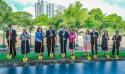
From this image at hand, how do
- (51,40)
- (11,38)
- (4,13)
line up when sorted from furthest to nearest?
(4,13)
(51,40)
(11,38)

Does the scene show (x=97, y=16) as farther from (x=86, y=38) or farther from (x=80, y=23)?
(x=86, y=38)

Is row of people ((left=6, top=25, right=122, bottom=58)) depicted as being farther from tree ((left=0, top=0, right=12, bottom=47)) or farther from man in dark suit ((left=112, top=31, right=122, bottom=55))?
tree ((left=0, top=0, right=12, bottom=47))

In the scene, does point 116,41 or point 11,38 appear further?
point 116,41

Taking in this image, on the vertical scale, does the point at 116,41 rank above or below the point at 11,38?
below

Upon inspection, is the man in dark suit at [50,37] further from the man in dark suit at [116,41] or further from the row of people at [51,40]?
the man in dark suit at [116,41]

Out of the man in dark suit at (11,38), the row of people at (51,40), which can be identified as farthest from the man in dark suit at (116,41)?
the man in dark suit at (11,38)

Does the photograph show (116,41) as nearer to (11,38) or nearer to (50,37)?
(50,37)

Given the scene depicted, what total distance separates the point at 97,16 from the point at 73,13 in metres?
7.25

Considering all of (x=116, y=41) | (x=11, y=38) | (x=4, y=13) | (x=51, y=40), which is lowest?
(x=116, y=41)

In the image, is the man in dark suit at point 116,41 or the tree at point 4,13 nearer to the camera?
the man in dark suit at point 116,41

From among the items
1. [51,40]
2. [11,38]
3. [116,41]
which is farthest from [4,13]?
[116,41]

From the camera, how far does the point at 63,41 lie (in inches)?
849

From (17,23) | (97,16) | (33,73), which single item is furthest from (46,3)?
(33,73)

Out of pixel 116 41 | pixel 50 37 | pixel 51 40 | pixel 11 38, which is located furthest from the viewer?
pixel 116 41
